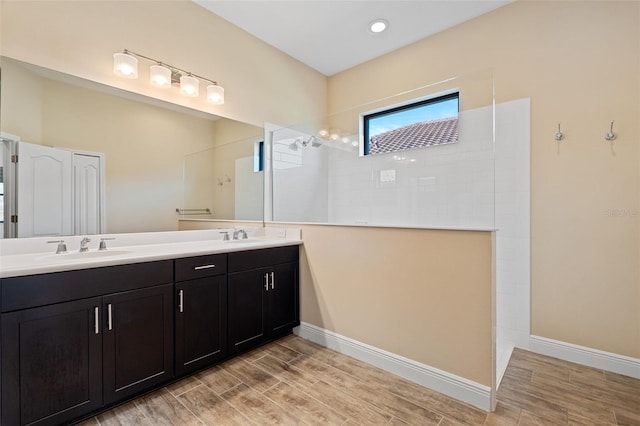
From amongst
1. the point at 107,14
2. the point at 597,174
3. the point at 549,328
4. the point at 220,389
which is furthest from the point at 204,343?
the point at 597,174

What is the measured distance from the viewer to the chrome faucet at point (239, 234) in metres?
2.73

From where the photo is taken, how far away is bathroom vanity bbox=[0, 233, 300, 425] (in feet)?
4.25

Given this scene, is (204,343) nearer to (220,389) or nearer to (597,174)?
(220,389)

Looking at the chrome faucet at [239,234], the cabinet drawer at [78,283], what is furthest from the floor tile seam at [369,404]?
the chrome faucet at [239,234]

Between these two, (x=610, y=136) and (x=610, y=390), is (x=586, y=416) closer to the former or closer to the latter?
(x=610, y=390)

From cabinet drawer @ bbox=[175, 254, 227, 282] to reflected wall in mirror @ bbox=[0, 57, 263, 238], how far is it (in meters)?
0.59

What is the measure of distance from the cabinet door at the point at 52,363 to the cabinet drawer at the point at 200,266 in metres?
0.43

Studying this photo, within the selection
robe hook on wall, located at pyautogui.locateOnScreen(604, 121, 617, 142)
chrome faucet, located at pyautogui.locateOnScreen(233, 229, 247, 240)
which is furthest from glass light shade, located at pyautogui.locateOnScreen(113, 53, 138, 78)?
robe hook on wall, located at pyautogui.locateOnScreen(604, 121, 617, 142)

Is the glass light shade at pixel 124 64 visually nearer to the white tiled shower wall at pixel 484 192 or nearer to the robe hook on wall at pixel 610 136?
the white tiled shower wall at pixel 484 192

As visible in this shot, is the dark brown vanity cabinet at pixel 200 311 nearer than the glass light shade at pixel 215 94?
Yes

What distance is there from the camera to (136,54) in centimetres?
215

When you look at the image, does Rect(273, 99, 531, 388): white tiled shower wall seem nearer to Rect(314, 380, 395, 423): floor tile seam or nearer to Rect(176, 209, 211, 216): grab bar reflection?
Rect(314, 380, 395, 423): floor tile seam

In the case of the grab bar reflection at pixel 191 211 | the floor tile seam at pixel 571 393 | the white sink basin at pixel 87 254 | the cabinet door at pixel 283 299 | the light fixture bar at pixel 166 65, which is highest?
the light fixture bar at pixel 166 65

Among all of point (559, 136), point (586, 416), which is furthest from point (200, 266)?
point (559, 136)
